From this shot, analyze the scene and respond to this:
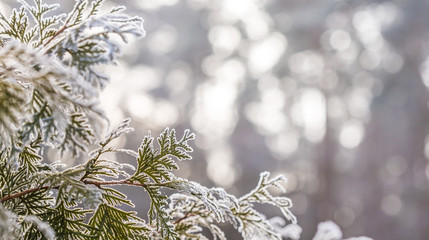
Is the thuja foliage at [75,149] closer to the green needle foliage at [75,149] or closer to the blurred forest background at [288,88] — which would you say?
the green needle foliage at [75,149]

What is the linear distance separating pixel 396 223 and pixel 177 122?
8654 mm

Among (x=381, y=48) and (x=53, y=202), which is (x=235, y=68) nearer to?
(x=381, y=48)

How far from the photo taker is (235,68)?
14.5 meters

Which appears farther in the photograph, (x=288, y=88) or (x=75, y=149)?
(x=288, y=88)

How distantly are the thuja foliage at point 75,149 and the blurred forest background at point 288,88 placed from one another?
10841 mm

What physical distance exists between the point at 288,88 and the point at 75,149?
14.1 m

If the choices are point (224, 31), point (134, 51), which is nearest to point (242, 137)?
point (224, 31)

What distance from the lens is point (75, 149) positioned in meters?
0.97

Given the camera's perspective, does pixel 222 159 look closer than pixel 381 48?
No

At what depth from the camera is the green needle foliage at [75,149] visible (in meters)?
0.96

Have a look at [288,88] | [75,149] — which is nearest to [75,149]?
[75,149]

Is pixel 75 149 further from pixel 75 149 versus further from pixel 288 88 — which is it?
pixel 288 88

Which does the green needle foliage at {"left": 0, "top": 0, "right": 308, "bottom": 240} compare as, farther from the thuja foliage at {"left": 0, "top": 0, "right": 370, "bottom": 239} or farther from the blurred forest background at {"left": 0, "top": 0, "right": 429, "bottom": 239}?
the blurred forest background at {"left": 0, "top": 0, "right": 429, "bottom": 239}

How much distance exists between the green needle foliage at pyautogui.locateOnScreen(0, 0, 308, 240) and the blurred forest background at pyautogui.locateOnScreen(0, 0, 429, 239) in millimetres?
10843
